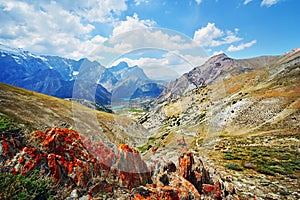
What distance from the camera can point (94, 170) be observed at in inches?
411

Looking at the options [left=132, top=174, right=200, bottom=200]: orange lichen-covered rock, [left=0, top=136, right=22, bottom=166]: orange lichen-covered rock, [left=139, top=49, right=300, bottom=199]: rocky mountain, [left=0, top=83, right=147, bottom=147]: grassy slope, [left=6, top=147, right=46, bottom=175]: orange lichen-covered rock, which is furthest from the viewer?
[left=0, top=83, right=147, bottom=147]: grassy slope

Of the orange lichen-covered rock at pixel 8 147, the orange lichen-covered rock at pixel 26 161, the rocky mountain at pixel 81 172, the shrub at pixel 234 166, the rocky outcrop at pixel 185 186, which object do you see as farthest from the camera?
the shrub at pixel 234 166

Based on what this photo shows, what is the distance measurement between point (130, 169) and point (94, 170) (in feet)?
8.98

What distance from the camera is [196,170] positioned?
47.0ft

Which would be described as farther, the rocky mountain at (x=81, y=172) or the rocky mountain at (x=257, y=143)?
the rocky mountain at (x=257, y=143)

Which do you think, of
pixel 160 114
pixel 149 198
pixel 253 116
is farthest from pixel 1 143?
pixel 160 114

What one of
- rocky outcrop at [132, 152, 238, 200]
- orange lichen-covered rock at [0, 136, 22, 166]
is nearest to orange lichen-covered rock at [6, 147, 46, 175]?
orange lichen-covered rock at [0, 136, 22, 166]

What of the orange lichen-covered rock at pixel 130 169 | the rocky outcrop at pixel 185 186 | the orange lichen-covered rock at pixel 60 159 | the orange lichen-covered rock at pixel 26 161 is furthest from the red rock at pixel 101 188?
the orange lichen-covered rock at pixel 26 161

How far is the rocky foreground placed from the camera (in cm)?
904

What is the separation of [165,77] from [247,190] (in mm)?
12648

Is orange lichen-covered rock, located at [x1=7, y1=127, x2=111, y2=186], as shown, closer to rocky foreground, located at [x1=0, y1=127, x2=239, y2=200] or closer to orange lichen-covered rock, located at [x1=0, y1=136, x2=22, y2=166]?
rocky foreground, located at [x1=0, y1=127, x2=239, y2=200]

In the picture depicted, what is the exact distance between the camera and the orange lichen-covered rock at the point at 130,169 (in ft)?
36.8

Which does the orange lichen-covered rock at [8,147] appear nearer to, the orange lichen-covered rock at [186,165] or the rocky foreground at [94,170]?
the rocky foreground at [94,170]

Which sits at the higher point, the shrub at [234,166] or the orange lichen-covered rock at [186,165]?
the orange lichen-covered rock at [186,165]
